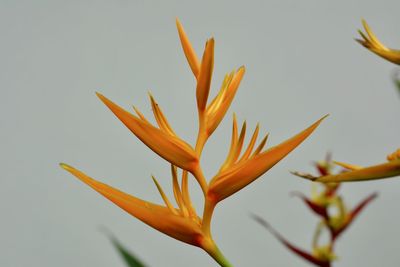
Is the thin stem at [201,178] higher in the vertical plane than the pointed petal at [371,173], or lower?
higher

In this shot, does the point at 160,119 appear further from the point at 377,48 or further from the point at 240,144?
the point at 377,48

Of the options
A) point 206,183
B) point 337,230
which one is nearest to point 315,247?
point 337,230

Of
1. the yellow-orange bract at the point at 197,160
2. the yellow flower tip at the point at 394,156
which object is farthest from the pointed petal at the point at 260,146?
the yellow flower tip at the point at 394,156

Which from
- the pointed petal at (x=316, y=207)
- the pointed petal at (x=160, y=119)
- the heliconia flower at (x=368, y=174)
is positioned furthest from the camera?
the pointed petal at (x=316, y=207)

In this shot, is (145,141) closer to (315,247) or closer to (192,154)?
(192,154)

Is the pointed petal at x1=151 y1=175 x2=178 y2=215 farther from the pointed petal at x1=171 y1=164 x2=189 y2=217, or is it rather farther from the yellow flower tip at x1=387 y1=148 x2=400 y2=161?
the yellow flower tip at x1=387 y1=148 x2=400 y2=161

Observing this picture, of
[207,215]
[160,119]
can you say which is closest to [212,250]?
[207,215]

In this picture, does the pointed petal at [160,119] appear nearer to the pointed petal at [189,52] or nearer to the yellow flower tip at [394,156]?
the pointed petal at [189,52]

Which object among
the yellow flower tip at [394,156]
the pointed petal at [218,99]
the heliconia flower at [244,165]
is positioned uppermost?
the pointed petal at [218,99]
